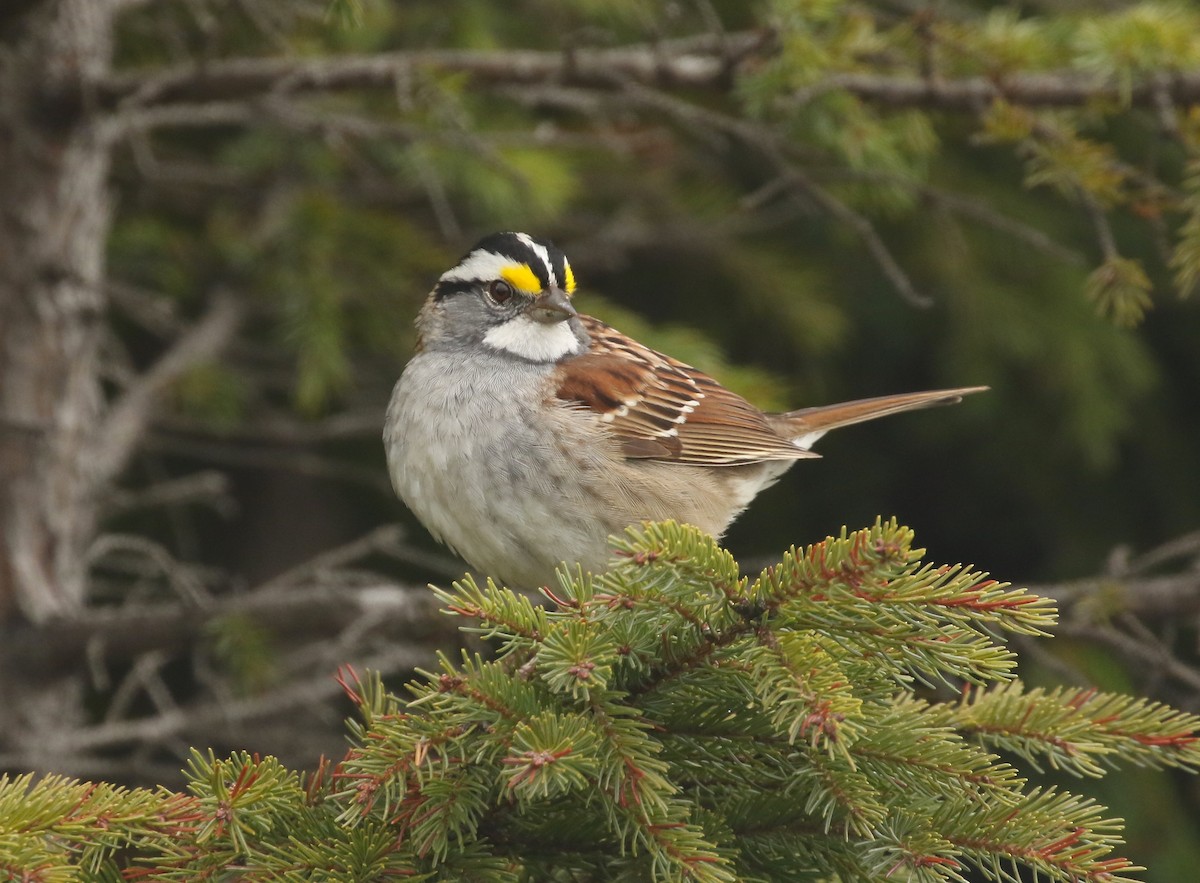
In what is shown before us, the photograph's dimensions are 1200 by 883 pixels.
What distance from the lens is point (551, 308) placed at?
3.73 m

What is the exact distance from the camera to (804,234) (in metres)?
6.06

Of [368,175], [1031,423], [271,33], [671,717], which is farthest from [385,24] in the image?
[671,717]

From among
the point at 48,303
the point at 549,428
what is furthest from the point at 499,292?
the point at 48,303

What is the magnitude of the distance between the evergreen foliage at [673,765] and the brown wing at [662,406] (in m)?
1.53

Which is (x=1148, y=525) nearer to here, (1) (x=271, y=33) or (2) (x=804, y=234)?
(2) (x=804, y=234)

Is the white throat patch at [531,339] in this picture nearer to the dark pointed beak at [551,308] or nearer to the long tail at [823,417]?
the dark pointed beak at [551,308]

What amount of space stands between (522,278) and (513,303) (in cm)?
9

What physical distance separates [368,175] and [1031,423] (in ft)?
9.78

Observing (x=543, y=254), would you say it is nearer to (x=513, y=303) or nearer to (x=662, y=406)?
(x=513, y=303)

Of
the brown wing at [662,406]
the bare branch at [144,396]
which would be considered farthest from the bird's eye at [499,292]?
the bare branch at [144,396]

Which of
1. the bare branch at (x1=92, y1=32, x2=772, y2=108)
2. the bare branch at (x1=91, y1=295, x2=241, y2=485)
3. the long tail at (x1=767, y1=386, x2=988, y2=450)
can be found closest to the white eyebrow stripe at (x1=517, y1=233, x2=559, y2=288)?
the bare branch at (x1=92, y1=32, x2=772, y2=108)

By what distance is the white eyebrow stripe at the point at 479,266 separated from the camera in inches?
150

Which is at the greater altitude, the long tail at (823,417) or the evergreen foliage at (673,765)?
the evergreen foliage at (673,765)

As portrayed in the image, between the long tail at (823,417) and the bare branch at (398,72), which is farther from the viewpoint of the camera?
the long tail at (823,417)
